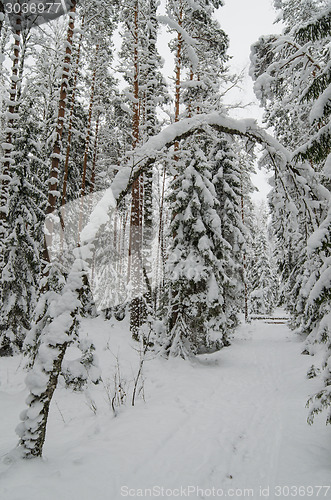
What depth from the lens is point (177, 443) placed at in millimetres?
4535

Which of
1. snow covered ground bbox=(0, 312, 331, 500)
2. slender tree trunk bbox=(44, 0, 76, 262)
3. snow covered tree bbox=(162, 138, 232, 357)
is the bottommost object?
Result: snow covered ground bbox=(0, 312, 331, 500)

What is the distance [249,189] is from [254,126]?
18.7m

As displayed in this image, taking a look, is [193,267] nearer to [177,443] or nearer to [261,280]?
[177,443]

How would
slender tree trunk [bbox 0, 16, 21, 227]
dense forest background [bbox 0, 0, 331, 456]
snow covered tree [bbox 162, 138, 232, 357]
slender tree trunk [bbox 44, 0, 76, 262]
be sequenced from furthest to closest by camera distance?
snow covered tree [bbox 162, 138, 232, 357], slender tree trunk [bbox 0, 16, 21, 227], slender tree trunk [bbox 44, 0, 76, 262], dense forest background [bbox 0, 0, 331, 456]

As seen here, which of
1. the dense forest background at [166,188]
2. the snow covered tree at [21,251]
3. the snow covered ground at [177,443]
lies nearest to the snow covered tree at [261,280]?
the dense forest background at [166,188]

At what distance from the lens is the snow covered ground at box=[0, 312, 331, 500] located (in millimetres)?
3395

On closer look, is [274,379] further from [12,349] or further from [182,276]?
[12,349]

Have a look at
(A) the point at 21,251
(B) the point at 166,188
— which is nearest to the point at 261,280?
(B) the point at 166,188

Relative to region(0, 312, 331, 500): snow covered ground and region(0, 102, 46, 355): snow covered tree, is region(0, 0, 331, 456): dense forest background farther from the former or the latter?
region(0, 312, 331, 500): snow covered ground

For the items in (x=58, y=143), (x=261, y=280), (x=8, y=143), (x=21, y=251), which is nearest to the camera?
(x=58, y=143)

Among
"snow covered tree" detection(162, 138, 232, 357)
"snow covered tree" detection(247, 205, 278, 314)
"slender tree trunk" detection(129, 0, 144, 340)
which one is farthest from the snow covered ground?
"snow covered tree" detection(247, 205, 278, 314)

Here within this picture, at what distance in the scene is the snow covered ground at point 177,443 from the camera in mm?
3395

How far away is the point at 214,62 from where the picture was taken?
1407cm

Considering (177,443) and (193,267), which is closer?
(177,443)
